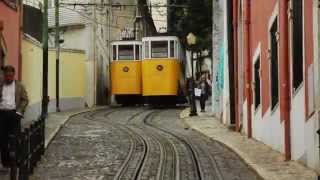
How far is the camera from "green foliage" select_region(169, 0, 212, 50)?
37.5 m

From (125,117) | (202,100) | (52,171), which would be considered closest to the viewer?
(52,171)

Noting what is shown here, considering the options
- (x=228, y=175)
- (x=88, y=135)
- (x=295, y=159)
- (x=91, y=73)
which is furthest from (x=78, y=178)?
(x=91, y=73)

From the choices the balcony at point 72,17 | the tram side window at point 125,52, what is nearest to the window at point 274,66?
the tram side window at point 125,52

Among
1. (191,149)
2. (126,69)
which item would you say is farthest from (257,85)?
(126,69)

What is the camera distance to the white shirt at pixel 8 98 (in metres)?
11.5

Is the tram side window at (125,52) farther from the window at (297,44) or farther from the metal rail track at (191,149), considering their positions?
the window at (297,44)

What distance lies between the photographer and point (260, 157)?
13891 mm

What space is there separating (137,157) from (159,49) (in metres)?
23.5

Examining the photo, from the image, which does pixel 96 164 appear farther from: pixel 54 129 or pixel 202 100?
pixel 202 100

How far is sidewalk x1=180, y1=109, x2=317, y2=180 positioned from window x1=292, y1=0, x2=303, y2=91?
138 cm

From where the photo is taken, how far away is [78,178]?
11648 millimetres

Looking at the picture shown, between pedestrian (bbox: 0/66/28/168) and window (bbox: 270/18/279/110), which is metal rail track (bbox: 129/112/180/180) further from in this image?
window (bbox: 270/18/279/110)

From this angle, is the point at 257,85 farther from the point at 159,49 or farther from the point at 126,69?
the point at 126,69

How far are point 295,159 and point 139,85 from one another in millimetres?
27209
